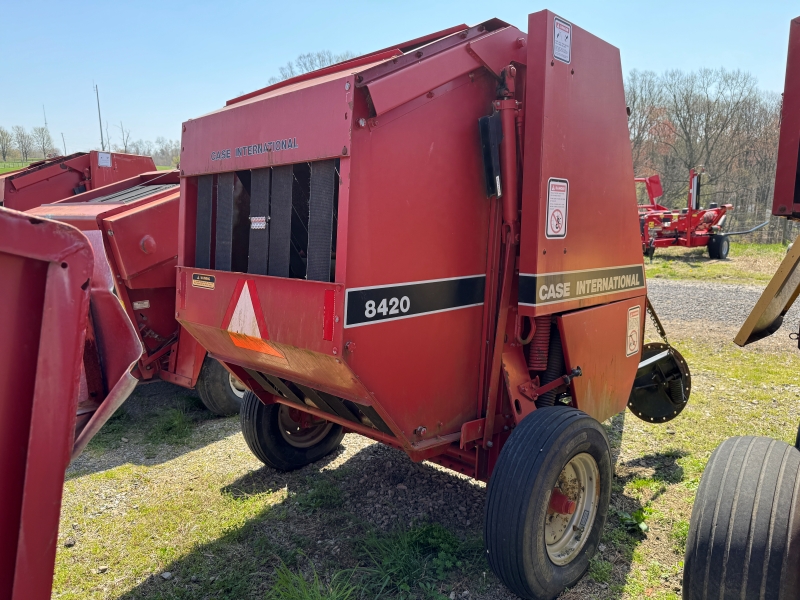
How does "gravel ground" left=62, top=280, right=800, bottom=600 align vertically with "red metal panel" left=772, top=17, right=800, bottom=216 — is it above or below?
below

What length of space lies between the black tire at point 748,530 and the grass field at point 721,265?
13.2 meters

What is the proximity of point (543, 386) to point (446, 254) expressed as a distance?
995 mm

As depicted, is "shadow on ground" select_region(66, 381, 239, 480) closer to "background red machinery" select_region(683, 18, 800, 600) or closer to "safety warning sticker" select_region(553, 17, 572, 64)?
"background red machinery" select_region(683, 18, 800, 600)

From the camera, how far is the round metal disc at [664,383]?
4.60 m

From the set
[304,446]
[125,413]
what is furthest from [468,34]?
[125,413]

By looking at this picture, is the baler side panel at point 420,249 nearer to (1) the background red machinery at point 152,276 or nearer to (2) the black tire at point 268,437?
(2) the black tire at point 268,437

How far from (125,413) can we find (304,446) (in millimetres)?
2427

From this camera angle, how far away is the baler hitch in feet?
10.4

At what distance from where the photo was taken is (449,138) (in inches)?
107

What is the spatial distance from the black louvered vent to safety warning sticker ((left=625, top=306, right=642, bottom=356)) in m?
2.18

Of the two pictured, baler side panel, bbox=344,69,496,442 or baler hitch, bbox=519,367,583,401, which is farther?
baler hitch, bbox=519,367,583,401

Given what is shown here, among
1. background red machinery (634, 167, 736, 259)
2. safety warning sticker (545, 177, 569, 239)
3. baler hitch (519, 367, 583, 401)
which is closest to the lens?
safety warning sticker (545, 177, 569, 239)

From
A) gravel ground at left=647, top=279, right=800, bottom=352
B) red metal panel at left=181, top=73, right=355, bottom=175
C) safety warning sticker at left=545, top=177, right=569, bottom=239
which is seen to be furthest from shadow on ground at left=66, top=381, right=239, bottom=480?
gravel ground at left=647, top=279, right=800, bottom=352

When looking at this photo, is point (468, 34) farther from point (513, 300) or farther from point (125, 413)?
point (125, 413)
